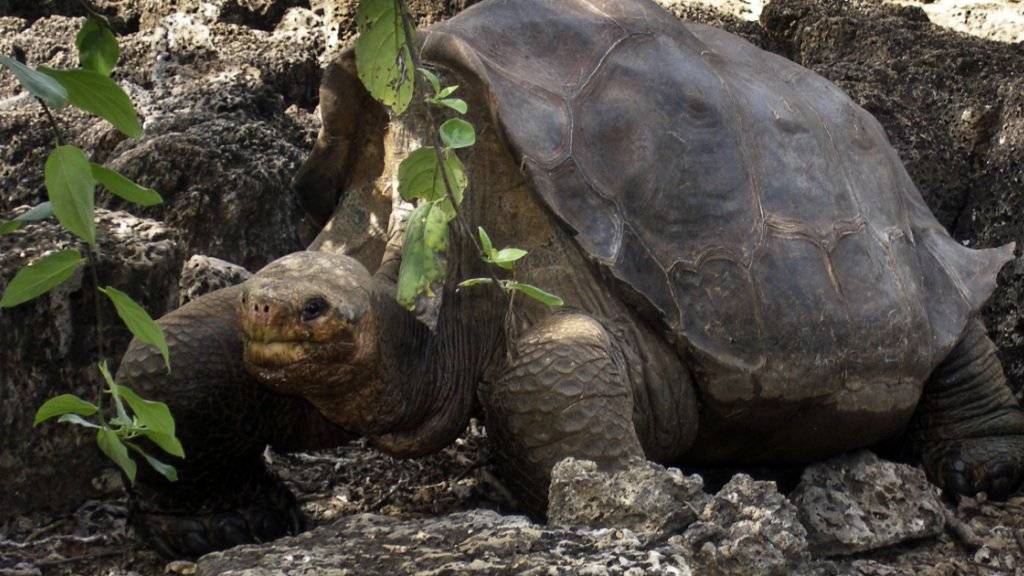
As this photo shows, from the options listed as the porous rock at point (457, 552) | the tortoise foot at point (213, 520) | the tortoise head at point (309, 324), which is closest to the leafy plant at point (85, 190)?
the porous rock at point (457, 552)

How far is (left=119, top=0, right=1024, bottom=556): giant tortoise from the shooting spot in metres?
2.93

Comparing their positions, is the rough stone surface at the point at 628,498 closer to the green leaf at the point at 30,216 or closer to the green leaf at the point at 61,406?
the green leaf at the point at 61,406

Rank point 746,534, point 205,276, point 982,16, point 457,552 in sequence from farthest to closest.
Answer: point 982,16, point 205,276, point 746,534, point 457,552

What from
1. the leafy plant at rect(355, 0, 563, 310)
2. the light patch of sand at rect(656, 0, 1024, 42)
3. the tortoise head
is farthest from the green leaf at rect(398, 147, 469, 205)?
the light patch of sand at rect(656, 0, 1024, 42)

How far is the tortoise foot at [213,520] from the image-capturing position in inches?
120

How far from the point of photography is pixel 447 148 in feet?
5.51

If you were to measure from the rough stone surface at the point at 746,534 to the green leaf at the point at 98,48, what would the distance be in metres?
1.08

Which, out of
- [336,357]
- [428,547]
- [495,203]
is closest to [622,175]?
[495,203]

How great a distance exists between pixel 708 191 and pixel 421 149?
70.2 inches

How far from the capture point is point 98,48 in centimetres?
153

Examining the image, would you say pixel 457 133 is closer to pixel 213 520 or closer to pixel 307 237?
pixel 213 520

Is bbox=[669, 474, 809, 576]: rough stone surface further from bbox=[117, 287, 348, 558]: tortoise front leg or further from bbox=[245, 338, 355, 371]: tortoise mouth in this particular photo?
bbox=[117, 287, 348, 558]: tortoise front leg

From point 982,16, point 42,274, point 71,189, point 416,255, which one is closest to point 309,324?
point 416,255

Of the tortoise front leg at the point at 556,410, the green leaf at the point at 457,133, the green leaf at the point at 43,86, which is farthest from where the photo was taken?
the tortoise front leg at the point at 556,410
